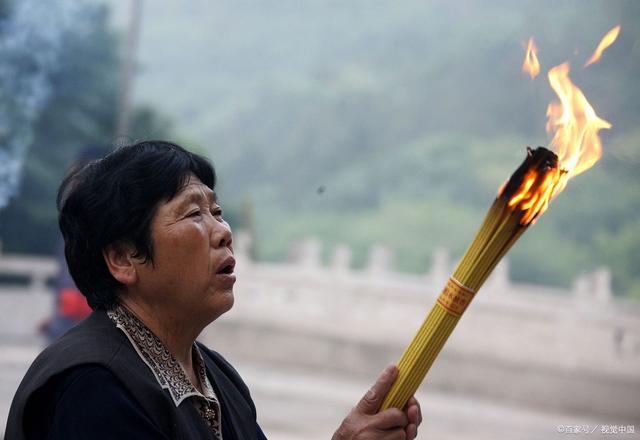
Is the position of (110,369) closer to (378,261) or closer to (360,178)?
(378,261)

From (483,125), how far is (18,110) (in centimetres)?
1705

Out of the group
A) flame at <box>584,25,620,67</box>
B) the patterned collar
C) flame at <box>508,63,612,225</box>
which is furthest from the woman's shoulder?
flame at <box>584,25,620,67</box>

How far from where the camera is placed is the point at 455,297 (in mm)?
1705

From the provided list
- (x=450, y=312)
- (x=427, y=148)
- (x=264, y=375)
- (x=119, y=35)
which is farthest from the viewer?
(x=427, y=148)

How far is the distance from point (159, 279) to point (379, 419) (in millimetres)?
472

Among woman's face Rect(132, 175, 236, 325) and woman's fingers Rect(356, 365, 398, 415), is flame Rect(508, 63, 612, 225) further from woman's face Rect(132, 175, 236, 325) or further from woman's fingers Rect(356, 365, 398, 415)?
woman's face Rect(132, 175, 236, 325)

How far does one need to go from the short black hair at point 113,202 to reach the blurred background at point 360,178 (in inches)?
8.2

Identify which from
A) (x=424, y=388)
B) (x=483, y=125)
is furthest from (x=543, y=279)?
(x=424, y=388)

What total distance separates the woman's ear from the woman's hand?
18.6 inches

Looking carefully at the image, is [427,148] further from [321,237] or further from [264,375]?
[264,375]

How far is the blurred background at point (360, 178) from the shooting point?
10.6 m

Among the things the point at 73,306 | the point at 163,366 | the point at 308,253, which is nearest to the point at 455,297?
the point at 163,366

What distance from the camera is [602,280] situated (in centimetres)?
1288

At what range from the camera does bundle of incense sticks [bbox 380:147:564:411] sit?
1.67 meters
